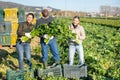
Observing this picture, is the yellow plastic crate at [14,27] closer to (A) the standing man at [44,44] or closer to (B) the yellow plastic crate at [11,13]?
(B) the yellow plastic crate at [11,13]

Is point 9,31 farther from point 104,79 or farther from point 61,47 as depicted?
point 104,79

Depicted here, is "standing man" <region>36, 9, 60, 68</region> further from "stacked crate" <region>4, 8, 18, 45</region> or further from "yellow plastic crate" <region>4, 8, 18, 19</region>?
"yellow plastic crate" <region>4, 8, 18, 19</region>

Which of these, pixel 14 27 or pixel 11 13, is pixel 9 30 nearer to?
pixel 14 27

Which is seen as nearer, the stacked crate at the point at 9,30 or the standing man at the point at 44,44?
the standing man at the point at 44,44

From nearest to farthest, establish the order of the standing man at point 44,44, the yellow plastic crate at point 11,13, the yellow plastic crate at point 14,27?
the standing man at point 44,44 → the yellow plastic crate at point 14,27 → the yellow plastic crate at point 11,13

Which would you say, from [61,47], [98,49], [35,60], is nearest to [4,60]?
[35,60]

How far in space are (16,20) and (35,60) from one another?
12.7 ft

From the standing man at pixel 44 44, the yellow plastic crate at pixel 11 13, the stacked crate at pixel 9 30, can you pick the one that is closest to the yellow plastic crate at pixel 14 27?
the stacked crate at pixel 9 30

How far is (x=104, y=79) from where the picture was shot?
7586 millimetres

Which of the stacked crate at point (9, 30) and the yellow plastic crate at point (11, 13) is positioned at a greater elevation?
the yellow plastic crate at point (11, 13)

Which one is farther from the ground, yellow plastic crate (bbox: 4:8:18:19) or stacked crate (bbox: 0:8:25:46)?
yellow plastic crate (bbox: 4:8:18:19)

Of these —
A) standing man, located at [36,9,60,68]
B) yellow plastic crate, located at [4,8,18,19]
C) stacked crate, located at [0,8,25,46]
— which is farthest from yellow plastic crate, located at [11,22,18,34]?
standing man, located at [36,9,60,68]

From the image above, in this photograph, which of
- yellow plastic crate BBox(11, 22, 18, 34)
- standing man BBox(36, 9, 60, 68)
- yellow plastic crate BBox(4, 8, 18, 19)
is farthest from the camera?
yellow plastic crate BBox(4, 8, 18, 19)

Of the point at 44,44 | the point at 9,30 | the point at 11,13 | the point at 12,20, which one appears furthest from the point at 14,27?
the point at 44,44
